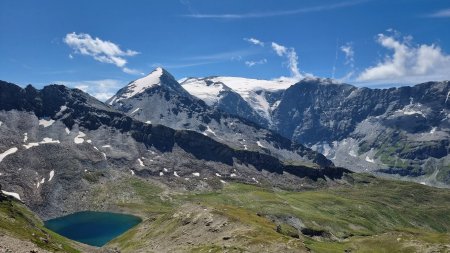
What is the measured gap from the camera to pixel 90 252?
15300 cm

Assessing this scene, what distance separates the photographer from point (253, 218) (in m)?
162

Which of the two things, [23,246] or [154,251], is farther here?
[154,251]

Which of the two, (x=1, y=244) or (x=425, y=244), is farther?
(x=425, y=244)

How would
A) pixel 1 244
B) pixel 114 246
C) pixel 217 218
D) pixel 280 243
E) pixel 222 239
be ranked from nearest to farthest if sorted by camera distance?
pixel 1 244
pixel 280 243
pixel 222 239
pixel 217 218
pixel 114 246

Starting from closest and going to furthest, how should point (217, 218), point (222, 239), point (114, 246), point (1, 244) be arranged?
point (1, 244) → point (222, 239) → point (217, 218) → point (114, 246)

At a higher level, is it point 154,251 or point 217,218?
point 217,218

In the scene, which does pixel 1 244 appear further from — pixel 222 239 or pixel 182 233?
pixel 182 233

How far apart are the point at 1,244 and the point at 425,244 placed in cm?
12404

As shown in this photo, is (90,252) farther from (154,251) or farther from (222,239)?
(222,239)

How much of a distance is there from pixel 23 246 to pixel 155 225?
295 feet

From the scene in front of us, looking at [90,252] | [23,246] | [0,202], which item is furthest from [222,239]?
[0,202]

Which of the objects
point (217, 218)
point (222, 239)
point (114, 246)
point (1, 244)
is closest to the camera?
point (1, 244)

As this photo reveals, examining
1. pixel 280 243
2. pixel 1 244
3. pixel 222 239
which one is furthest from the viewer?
pixel 222 239

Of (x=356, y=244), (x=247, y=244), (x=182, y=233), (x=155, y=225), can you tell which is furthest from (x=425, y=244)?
(x=155, y=225)
